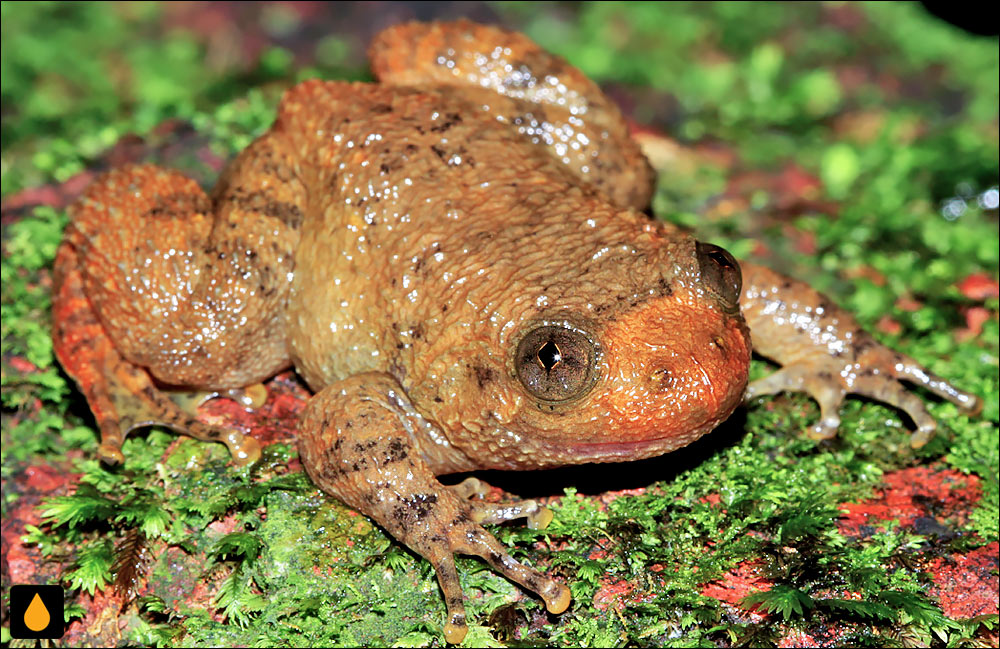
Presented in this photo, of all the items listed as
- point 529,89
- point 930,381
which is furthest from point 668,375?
point 529,89

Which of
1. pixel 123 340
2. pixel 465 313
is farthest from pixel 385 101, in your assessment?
pixel 123 340

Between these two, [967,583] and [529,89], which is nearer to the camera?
[967,583]

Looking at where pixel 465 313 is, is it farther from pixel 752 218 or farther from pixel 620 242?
pixel 752 218

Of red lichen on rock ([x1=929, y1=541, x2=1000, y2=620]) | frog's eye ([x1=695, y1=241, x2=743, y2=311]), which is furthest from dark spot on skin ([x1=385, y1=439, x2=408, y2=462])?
red lichen on rock ([x1=929, y1=541, x2=1000, y2=620])

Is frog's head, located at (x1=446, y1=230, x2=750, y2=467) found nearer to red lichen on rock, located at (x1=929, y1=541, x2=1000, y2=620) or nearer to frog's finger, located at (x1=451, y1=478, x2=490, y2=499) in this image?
frog's finger, located at (x1=451, y1=478, x2=490, y2=499)

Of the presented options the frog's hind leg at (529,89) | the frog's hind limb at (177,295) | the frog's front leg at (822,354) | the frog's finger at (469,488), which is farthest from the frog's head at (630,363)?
the frog's hind limb at (177,295)

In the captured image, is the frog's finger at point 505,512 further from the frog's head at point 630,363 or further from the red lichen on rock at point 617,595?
the red lichen on rock at point 617,595

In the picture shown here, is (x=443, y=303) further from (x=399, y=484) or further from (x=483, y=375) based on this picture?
(x=399, y=484)
